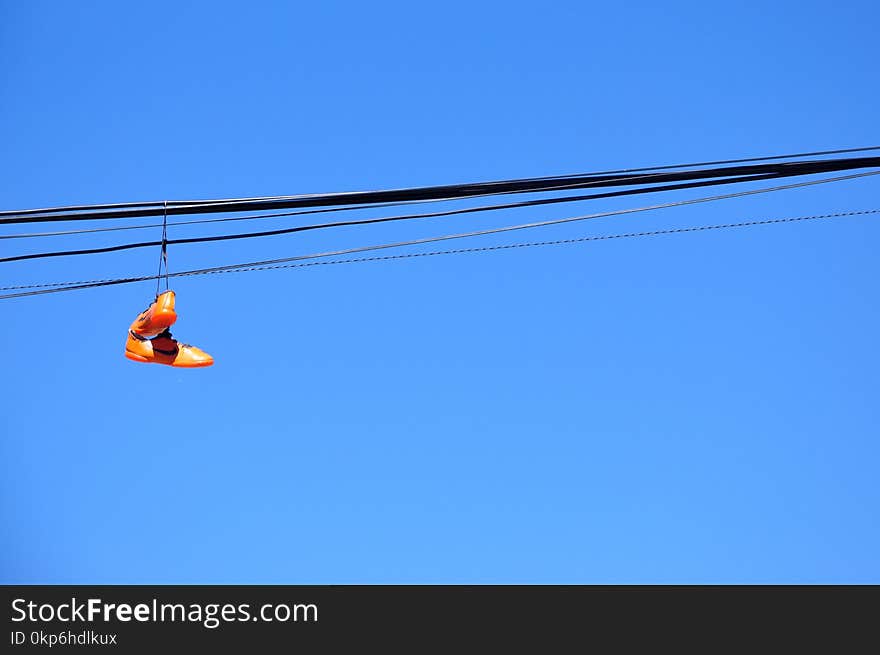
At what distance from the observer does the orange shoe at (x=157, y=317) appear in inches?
319

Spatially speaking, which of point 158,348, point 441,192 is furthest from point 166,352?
point 441,192

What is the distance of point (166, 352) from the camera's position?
8.35 metres

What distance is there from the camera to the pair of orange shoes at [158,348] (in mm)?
8242

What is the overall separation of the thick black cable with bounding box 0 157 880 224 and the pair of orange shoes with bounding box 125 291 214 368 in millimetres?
1177

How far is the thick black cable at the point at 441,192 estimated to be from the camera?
6996 mm

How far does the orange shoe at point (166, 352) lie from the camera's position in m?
8.34

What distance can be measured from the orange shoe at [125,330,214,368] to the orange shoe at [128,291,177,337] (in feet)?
0.29

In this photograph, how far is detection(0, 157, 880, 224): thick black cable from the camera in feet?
23.0

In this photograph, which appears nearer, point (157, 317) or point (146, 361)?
point (157, 317)

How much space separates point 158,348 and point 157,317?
34cm

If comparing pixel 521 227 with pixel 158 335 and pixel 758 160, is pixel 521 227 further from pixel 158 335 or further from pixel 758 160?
pixel 158 335

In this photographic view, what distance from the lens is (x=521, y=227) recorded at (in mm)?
8266

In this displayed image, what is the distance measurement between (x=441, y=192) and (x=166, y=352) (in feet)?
8.45

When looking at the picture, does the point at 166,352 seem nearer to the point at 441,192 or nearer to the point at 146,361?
the point at 146,361
